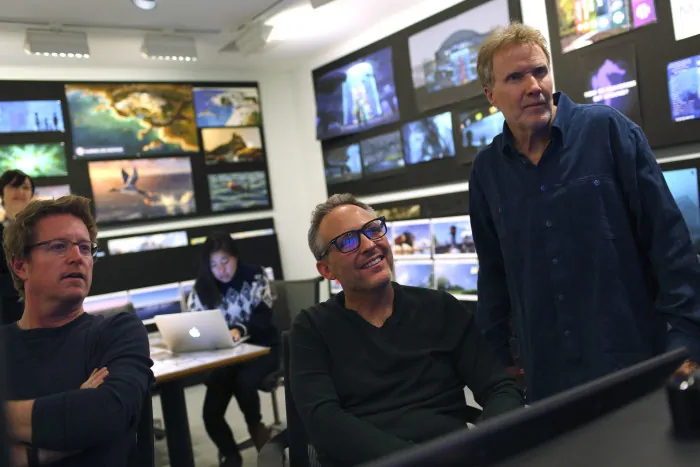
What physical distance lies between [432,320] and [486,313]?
0.21 m

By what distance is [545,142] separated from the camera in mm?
Answer: 1562

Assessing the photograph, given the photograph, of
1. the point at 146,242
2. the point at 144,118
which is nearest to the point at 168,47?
the point at 144,118

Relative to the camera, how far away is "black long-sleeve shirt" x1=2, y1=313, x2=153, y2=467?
1.36 m

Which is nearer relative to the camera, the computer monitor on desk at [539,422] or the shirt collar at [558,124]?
the computer monitor on desk at [539,422]

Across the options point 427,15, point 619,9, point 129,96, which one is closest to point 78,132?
point 129,96

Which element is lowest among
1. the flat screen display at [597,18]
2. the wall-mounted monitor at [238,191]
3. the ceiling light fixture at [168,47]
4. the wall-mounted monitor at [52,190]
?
the wall-mounted monitor at [238,191]

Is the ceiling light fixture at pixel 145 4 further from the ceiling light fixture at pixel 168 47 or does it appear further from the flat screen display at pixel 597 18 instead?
the flat screen display at pixel 597 18

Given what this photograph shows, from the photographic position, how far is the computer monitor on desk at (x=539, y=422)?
1.35 feet

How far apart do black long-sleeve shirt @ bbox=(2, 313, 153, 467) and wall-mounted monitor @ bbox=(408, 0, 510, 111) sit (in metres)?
3.17

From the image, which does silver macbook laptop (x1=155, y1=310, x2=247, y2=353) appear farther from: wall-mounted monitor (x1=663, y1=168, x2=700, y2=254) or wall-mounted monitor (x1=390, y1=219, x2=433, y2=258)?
wall-mounted monitor (x1=663, y1=168, x2=700, y2=254)

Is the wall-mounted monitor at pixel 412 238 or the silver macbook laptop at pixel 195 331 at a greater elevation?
the wall-mounted monitor at pixel 412 238

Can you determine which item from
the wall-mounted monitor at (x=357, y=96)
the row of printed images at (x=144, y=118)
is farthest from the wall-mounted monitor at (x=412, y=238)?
the row of printed images at (x=144, y=118)

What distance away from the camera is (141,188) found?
524cm

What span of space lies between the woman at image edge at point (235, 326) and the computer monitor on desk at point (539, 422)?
3.08 meters
